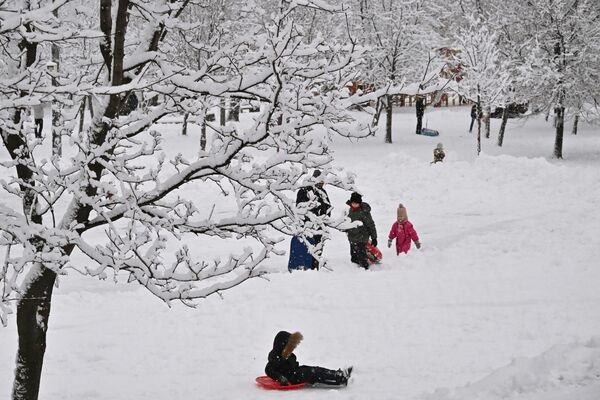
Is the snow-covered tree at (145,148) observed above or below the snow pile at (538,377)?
above

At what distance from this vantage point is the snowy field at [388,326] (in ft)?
25.0

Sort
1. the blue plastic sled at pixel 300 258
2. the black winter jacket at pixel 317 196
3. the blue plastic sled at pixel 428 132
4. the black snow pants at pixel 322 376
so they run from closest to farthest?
the black winter jacket at pixel 317 196, the black snow pants at pixel 322 376, the blue plastic sled at pixel 300 258, the blue plastic sled at pixel 428 132

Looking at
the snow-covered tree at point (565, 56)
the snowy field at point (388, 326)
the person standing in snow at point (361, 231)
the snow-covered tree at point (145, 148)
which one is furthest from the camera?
the snow-covered tree at point (565, 56)

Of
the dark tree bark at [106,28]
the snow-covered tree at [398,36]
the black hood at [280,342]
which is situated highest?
the snow-covered tree at [398,36]

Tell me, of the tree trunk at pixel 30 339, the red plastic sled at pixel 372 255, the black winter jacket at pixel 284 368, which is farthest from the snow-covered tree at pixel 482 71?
the tree trunk at pixel 30 339

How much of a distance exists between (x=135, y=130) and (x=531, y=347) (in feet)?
20.7

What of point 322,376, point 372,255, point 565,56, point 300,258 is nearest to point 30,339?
point 322,376

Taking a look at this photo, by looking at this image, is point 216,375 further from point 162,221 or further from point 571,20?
point 571,20

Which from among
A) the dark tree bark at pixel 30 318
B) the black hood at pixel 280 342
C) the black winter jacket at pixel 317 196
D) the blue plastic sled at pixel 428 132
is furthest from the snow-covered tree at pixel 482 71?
the dark tree bark at pixel 30 318

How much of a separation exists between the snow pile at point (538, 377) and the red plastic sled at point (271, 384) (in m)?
2.17

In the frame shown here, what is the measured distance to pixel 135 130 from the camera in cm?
590

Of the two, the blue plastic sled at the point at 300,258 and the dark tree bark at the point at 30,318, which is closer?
the dark tree bark at the point at 30,318

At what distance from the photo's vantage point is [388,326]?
997 cm

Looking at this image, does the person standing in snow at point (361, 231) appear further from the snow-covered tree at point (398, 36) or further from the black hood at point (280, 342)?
the snow-covered tree at point (398, 36)
